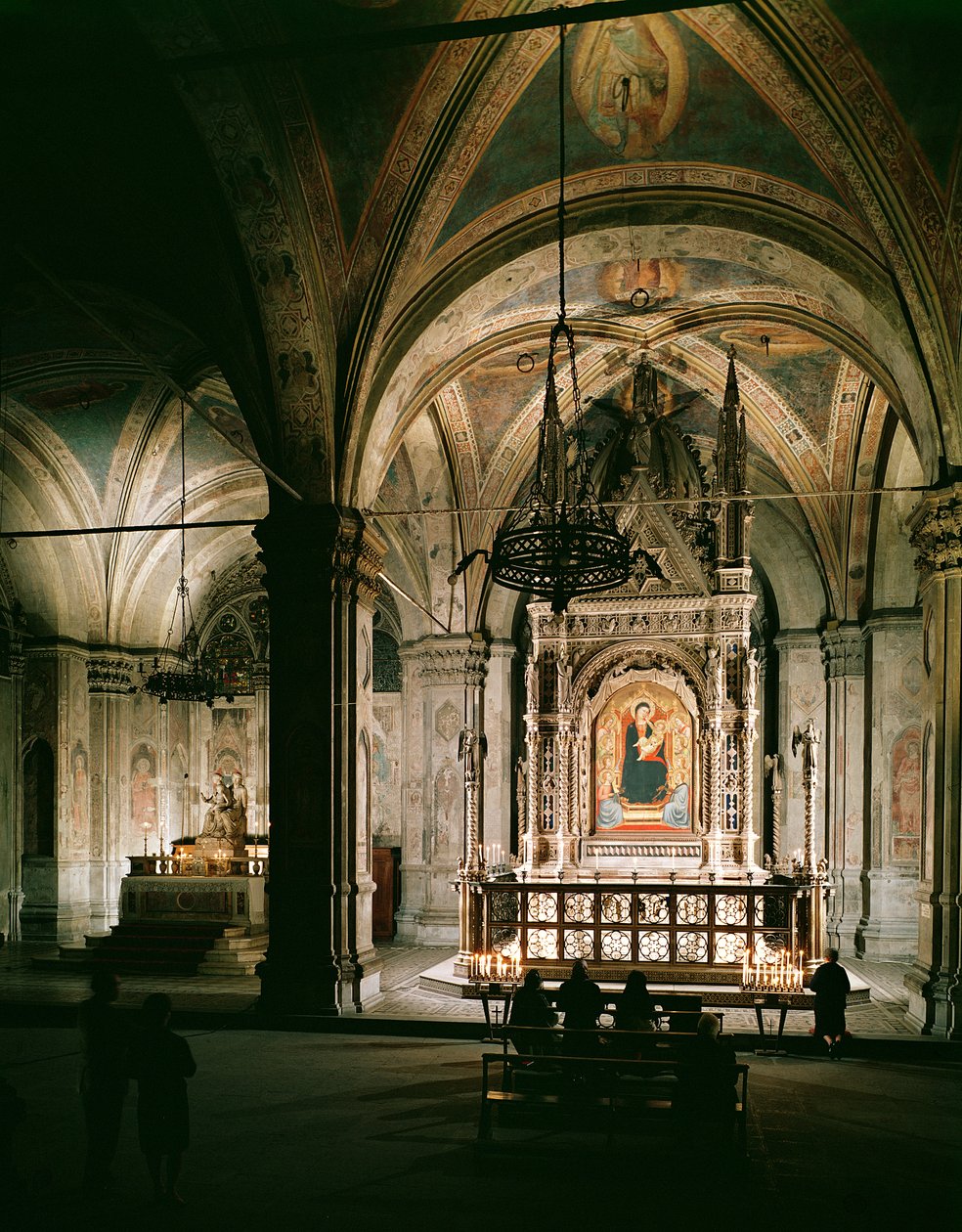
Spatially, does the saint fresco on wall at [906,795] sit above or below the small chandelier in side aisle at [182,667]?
below

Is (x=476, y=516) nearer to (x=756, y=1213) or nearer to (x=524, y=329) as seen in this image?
(x=524, y=329)

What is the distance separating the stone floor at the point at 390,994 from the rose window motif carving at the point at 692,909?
114 centimetres

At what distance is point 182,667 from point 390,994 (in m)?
9.63

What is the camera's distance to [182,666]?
20312 mm

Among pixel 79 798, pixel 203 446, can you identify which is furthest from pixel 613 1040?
pixel 79 798

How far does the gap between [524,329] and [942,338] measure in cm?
521

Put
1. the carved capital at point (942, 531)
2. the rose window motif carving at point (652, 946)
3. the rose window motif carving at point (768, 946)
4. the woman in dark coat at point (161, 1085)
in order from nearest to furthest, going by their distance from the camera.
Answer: the woman in dark coat at point (161, 1085) < the carved capital at point (942, 531) < the rose window motif carving at point (768, 946) < the rose window motif carving at point (652, 946)

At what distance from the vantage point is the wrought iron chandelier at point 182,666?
53.4 feet

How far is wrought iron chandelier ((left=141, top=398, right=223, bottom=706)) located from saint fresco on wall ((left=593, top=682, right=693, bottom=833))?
589 cm

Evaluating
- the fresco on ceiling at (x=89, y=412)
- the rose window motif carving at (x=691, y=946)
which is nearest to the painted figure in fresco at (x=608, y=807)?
the rose window motif carving at (x=691, y=946)

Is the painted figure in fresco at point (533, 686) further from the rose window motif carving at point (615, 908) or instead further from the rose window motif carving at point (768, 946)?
the rose window motif carving at point (768, 946)

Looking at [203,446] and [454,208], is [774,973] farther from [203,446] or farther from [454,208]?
[203,446]

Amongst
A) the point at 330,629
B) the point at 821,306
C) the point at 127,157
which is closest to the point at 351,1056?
the point at 330,629

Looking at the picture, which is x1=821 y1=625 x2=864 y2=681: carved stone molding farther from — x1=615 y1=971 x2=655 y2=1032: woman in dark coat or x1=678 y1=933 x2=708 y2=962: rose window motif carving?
x1=615 y1=971 x2=655 y2=1032: woman in dark coat
